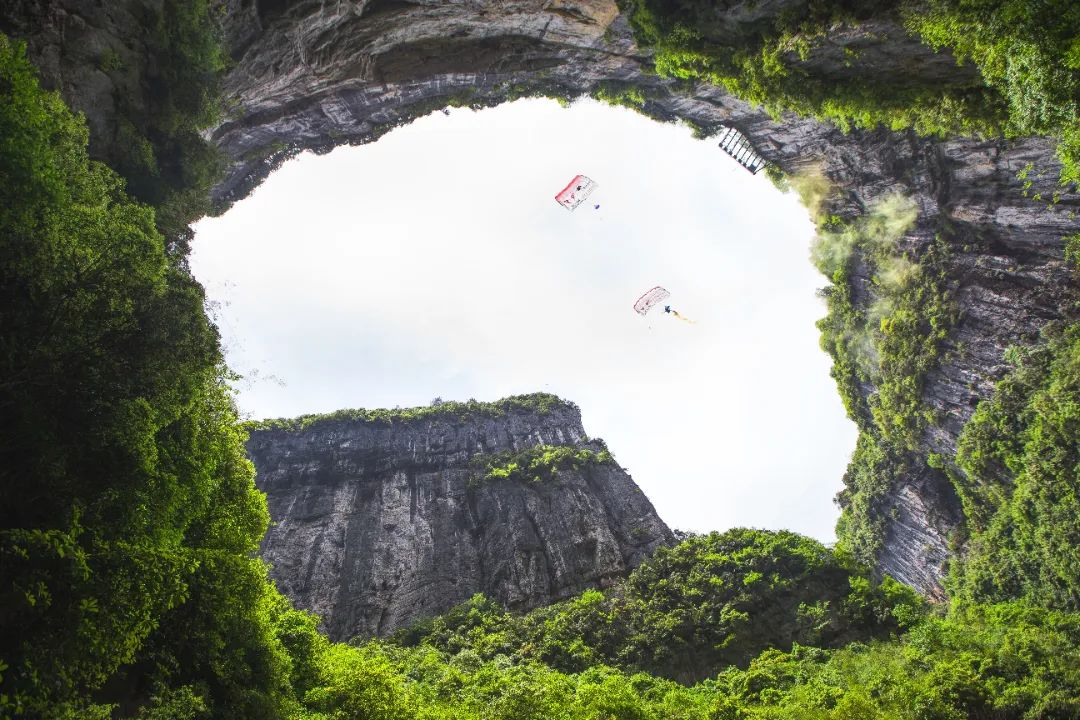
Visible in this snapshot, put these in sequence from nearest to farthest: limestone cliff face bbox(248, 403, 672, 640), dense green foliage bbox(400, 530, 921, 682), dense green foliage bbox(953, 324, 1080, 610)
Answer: dense green foliage bbox(953, 324, 1080, 610)
dense green foliage bbox(400, 530, 921, 682)
limestone cliff face bbox(248, 403, 672, 640)

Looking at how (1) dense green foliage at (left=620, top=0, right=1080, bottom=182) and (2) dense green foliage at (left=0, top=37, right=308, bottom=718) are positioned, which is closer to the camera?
(2) dense green foliage at (left=0, top=37, right=308, bottom=718)

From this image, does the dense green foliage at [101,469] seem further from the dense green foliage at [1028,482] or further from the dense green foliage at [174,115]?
the dense green foliage at [1028,482]

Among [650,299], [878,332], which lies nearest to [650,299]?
[650,299]

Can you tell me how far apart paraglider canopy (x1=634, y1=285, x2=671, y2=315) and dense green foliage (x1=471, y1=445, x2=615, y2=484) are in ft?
50.9

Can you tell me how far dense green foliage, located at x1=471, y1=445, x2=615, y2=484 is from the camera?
3706 centimetres

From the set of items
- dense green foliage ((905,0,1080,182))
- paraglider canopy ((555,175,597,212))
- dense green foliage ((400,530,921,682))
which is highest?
paraglider canopy ((555,175,597,212))

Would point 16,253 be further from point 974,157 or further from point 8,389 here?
point 974,157

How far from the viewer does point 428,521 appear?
116ft

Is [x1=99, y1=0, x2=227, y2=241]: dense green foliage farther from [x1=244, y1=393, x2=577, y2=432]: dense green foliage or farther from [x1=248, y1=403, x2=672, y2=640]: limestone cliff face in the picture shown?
[x1=244, y1=393, x2=577, y2=432]: dense green foliage

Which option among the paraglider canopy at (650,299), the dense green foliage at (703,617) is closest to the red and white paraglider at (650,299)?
the paraglider canopy at (650,299)

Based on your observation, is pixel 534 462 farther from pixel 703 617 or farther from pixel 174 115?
pixel 174 115

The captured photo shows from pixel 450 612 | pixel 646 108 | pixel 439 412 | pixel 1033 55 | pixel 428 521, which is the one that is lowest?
pixel 450 612

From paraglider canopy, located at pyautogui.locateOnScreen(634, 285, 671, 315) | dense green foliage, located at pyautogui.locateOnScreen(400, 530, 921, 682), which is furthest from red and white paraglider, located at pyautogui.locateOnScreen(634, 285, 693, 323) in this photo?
dense green foliage, located at pyautogui.locateOnScreen(400, 530, 921, 682)

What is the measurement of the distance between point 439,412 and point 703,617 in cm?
2769
